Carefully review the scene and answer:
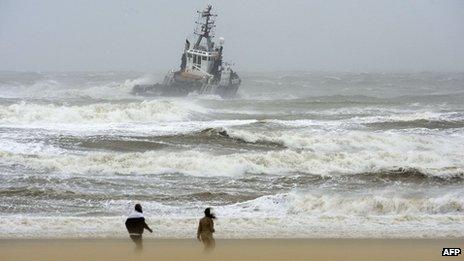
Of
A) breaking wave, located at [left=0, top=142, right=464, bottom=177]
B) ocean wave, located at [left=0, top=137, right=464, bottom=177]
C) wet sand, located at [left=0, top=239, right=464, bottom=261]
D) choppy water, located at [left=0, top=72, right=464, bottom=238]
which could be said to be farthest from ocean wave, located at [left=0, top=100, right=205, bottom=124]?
wet sand, located at [left=0, top=239, right=464, bottom=261]

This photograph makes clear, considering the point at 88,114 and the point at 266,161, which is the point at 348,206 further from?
the point at 88,114

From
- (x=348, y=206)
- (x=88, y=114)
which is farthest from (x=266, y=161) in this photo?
(x=88, y=114)

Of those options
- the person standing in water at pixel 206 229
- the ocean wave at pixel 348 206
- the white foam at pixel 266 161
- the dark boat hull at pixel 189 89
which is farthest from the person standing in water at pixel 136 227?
the dark boat hull at pixel 189 89

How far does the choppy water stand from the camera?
838 cm

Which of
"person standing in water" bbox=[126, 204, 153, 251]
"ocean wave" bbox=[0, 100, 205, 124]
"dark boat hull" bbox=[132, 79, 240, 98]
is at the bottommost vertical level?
"ocean wave" bbox=[0, 100, 205, 124]

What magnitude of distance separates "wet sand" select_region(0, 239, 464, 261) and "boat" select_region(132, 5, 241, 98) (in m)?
26.8

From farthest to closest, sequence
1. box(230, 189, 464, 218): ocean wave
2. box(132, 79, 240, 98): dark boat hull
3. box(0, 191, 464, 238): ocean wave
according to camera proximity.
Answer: box(132, 79, 240, 98): dark boat hull, box(230, 189, 464, 218): ocean wave, box(0, 191, 464, 238): ocean wave

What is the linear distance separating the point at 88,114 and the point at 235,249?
53.8ft

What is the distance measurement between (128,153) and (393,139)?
801 cm

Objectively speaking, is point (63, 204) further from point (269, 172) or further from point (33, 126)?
point (33, 126)

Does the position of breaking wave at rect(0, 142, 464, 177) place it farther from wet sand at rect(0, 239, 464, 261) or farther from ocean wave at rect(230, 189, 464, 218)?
wet sand at rect(0, 239, 464, 261)

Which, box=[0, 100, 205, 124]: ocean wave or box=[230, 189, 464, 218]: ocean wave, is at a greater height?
box=[230, 189, 464, 218]: ocean wave

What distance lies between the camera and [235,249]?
7.02 metres

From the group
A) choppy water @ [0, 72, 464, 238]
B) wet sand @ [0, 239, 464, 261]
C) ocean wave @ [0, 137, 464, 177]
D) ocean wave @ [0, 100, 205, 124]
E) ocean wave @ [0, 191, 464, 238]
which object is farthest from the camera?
ocean wave @ [0, 100, 205, 124]
